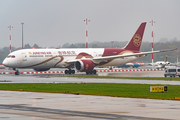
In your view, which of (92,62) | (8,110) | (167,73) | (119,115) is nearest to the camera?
(119,115)

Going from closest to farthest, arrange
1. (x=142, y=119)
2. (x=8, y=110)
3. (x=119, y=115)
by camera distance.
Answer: (x=142, y=119)
(x=119, y=115)
(x=8, y=110)

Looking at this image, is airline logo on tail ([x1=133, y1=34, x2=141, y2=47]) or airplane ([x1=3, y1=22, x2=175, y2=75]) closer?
airplane ([x1=3, y1=22, x2=175, y2=75])

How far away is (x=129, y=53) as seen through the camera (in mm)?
72938

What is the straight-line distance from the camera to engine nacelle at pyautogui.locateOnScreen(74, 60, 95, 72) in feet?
213

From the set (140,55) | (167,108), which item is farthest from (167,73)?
(167,108)

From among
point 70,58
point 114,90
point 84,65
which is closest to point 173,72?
point 84,65

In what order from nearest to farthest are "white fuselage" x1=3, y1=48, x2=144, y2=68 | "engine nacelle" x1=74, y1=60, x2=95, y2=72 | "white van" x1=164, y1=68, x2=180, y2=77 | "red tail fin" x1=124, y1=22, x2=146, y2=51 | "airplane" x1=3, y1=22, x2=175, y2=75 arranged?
"white van" x1=164, y1=68, x2=180, y2=77, "white fuselage" x1=3, y1=48, x2=144, y2=68, "airplane" x1=3, y1=22, x2=175, y2=75, "engine nacelle" x1=74, y1=60, x2=95, y2=72, "red tail fin" x1=124, y1=22, x2=146, y2=51

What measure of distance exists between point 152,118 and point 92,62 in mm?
51659

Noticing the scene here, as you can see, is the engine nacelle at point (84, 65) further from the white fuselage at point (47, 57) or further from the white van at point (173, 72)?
the white van at point (173, 72)

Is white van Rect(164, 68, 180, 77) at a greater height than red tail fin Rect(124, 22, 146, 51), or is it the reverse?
red tail fin Rect(124, 22, 146, 51)

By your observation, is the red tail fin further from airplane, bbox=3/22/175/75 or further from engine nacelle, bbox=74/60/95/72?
engine nacelle, bbox=74/60/95/72

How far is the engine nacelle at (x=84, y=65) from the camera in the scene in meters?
64.8

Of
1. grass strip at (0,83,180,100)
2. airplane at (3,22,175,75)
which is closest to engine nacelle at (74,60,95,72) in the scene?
airplane at (3,22,175,75)

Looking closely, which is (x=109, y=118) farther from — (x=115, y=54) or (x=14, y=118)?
(x=115, y=54)
